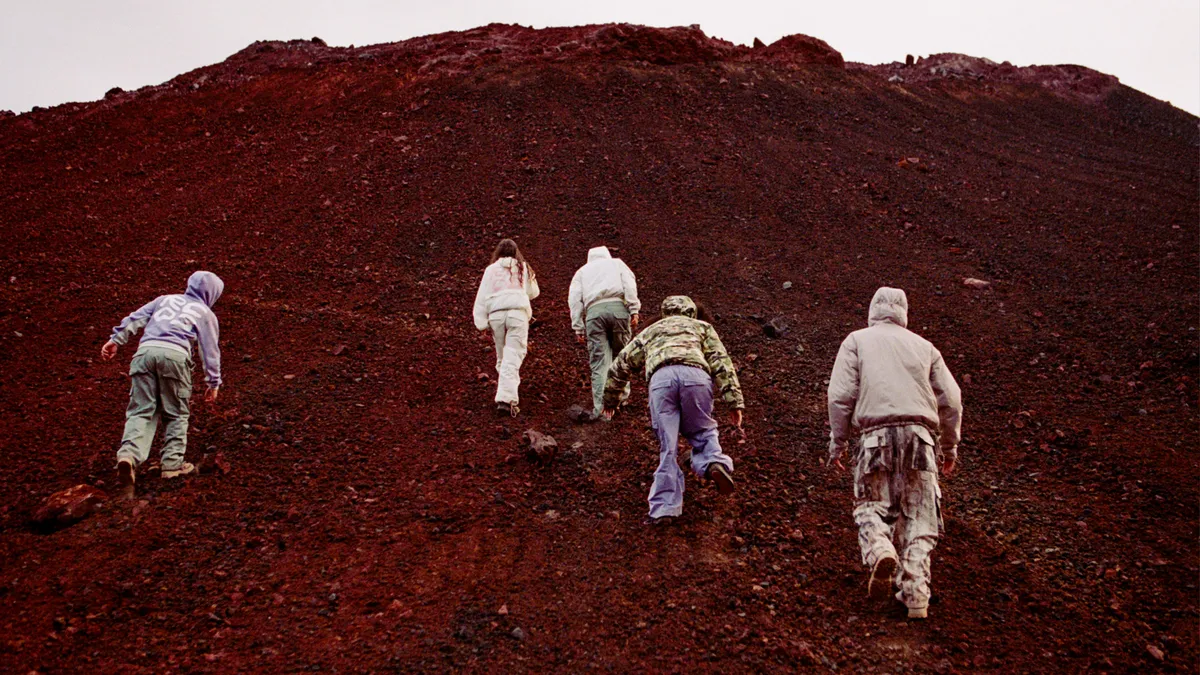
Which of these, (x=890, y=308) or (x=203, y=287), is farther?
(x=203, y=287)

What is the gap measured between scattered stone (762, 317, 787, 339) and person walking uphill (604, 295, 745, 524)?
15.8ft

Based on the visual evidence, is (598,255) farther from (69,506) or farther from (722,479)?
(69,506)

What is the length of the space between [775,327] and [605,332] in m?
3.94

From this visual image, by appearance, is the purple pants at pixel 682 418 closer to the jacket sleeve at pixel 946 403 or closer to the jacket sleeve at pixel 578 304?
the jacket sleeve at pixel 946 403

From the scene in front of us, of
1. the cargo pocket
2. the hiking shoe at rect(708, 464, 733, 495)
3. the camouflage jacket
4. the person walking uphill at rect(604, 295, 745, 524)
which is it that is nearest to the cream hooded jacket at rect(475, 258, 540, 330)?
the camouflage jacket

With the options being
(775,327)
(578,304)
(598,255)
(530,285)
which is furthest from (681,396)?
(775,327)

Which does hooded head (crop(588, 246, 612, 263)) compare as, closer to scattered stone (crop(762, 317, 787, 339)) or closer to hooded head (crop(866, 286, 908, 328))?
hooded head (crop(866, 286, 908, 328))

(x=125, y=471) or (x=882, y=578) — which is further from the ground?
(x=125, y=471)

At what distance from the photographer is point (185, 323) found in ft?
19.9

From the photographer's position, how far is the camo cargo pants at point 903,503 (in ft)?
14.4

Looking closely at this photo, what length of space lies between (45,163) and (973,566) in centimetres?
1929

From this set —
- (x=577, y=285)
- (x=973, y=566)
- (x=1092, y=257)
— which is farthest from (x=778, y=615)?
(x=1092, y=257)

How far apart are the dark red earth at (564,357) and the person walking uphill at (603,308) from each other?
772 millimetres

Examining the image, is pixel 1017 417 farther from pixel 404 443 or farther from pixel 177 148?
pixel 177 148
